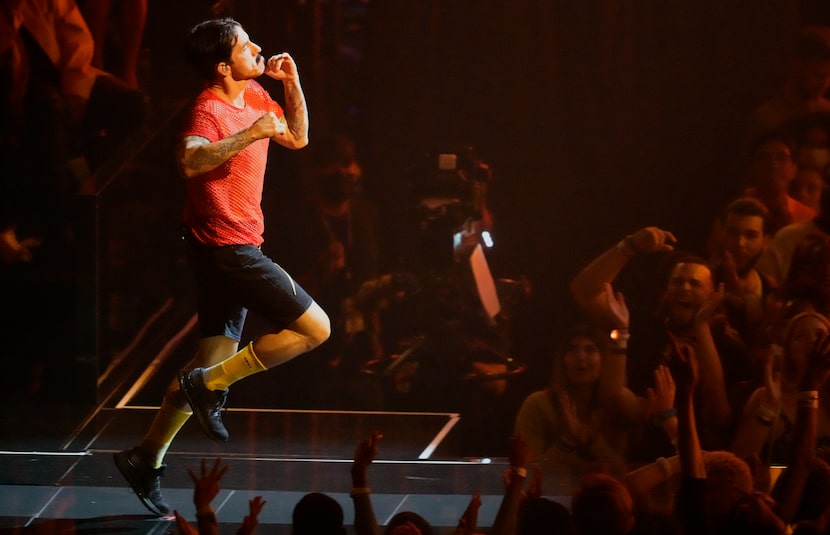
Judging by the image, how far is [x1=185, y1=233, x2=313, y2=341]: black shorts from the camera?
4.55 m

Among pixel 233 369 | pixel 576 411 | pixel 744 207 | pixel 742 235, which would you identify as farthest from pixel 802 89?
pixel 233 369

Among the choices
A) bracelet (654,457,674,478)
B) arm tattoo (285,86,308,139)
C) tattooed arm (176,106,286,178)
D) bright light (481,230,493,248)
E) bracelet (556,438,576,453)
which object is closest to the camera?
tattooed arm (176,106,286,178)

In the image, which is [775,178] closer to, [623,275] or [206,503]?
[623,275]

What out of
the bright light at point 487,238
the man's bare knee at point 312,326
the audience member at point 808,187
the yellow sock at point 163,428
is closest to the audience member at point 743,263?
the audience member at point 808,187

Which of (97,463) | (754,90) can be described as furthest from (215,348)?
(754,90)

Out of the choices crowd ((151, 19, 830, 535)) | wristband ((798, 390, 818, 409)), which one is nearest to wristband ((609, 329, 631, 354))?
crowd ((151, 19, 830, 535))

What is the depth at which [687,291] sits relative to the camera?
5.41 m

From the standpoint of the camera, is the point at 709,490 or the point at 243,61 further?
the point at 243,61

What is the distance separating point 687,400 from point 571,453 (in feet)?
5.56

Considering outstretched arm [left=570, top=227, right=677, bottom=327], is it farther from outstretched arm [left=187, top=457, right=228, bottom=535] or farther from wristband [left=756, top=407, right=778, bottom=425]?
outstretched arm [left=187, top=457, right=228, bottom=535]

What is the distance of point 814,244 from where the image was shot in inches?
212

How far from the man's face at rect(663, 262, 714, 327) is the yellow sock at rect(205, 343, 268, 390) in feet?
5.99

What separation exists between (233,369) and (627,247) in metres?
1.79

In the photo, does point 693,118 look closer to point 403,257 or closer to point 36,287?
point 403,257
